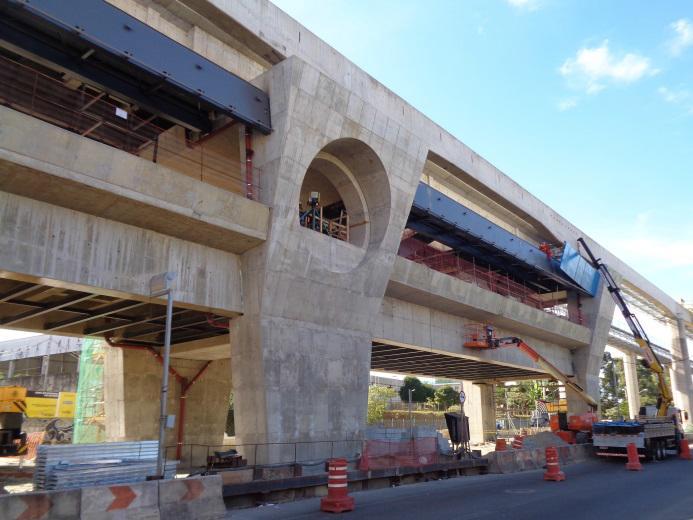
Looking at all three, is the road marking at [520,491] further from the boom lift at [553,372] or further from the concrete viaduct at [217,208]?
the boom lift at [553,372]

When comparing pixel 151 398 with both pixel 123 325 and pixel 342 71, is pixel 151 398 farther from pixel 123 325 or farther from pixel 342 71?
pixel 342 71

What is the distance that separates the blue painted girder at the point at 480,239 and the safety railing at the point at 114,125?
8829 millimetres

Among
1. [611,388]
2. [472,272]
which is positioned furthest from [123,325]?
[611,388]

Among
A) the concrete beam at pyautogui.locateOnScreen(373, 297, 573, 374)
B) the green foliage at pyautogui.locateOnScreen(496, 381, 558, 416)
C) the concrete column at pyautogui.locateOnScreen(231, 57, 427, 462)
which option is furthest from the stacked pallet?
the green foliage at pyautogui.locateOnScreen(496, 381, 558, 416)

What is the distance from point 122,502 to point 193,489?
143 cm

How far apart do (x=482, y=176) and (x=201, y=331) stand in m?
16.6

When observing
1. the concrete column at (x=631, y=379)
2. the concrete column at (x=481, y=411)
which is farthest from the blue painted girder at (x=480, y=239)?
the concrete column at (x=631, y=379)

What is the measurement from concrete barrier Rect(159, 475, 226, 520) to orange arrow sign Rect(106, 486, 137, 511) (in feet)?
1.80

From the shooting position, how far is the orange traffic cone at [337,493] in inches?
479

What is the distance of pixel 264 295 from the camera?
652 inches

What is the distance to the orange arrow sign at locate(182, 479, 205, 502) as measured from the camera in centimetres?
1027

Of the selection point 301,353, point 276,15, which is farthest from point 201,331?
point 276,15

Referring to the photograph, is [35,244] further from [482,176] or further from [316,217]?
[482,176]

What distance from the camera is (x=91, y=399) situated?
2738 centimetres
